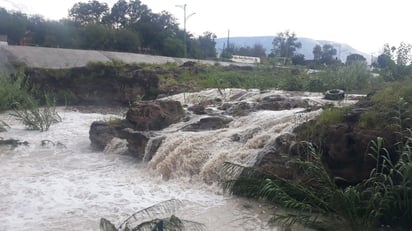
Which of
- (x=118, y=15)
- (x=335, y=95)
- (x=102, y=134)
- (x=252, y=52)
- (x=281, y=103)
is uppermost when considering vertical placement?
(x=118, y=15)

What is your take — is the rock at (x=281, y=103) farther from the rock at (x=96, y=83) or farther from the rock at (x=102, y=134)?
the rock at (x=96, y=83)

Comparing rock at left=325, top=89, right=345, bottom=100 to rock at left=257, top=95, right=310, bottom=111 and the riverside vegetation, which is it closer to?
rock at left=257, top=95, right=310, bottom=111

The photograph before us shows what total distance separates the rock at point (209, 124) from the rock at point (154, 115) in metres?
1.06

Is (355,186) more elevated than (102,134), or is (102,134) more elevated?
(355,186)

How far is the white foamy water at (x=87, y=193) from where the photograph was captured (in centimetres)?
614

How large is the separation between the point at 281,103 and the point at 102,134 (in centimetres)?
429

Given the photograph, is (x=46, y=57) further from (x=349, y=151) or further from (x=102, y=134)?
(x=349, y=151)

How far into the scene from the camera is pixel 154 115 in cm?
1149

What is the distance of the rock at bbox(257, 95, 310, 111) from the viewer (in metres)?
11.0

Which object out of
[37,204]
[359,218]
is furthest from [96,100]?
[359,218]

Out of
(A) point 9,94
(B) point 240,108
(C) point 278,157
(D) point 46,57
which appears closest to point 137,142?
(B) point 240,108

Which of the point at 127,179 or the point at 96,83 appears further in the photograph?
the point at 96,83

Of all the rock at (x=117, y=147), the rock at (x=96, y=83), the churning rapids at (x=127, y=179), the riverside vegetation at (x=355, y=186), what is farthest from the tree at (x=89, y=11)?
the riverside vegetation at (x=355, y=186)

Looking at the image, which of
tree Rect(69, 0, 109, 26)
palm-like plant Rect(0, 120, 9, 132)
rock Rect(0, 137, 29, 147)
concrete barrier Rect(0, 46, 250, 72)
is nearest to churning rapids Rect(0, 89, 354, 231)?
rock Rect(0, 137, 29, 147)
